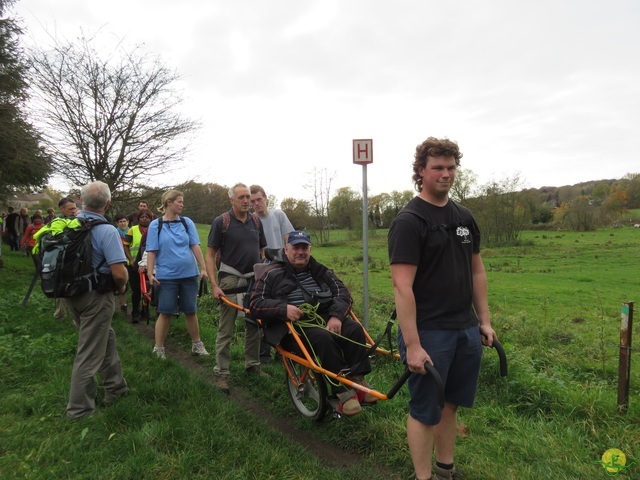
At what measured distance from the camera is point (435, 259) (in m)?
2.53

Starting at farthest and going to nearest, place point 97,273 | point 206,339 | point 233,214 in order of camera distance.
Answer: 1. point 206,339
2. point 233,214
3. point 97,273

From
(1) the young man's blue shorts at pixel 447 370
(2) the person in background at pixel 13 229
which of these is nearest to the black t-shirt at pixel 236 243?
(1) the young man's blue shorts at pixel 447 370

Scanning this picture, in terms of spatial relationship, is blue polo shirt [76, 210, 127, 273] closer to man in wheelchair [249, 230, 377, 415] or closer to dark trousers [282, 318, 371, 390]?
man in wheelchair [249, 230, 377, 415]

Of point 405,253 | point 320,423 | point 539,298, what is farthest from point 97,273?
point 539,298

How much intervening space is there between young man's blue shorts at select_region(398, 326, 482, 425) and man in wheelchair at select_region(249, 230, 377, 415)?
0.85 metres

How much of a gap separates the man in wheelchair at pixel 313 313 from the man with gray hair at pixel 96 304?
1.26m

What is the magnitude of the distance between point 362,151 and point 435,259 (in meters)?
2.95

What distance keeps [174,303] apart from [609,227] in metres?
52.5

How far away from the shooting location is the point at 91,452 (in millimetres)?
3025

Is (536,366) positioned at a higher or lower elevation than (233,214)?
lower

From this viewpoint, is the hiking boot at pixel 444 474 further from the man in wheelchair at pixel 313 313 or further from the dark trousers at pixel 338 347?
the dark trousers at pixel 338 347

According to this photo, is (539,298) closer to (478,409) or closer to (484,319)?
(478,409)

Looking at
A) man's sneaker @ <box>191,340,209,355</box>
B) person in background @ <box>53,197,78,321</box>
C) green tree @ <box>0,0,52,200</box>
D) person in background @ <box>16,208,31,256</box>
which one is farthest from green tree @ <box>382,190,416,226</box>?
man's sneaker @ <box>191,340,209,355</box>

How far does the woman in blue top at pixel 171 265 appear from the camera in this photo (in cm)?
522
